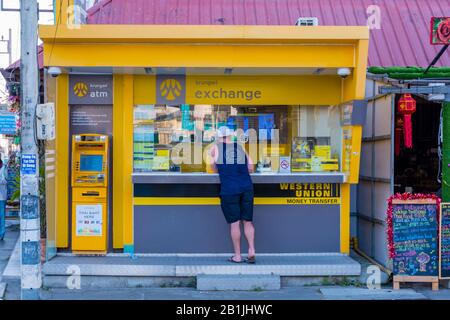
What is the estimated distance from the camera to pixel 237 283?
7051 millimetres

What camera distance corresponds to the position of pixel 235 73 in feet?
26.0

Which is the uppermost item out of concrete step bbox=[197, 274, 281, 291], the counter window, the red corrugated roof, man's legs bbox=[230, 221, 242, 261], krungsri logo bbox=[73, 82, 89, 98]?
the red corrugated roof

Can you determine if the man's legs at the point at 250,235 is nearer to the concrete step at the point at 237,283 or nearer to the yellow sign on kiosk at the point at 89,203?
the concrete step at the point at 237,283

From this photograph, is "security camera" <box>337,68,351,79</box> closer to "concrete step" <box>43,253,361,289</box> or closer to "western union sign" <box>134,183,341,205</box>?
"western union sign" <box>134,183,341,205</box>

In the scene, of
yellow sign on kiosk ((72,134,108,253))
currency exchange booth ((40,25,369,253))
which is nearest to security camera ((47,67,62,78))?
currency exchange booth ((40,25,369,253))

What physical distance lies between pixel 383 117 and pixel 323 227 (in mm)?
1667

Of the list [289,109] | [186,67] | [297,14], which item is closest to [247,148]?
[289,109]

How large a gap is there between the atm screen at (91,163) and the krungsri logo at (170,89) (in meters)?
1.22

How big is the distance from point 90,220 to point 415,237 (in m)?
4.11

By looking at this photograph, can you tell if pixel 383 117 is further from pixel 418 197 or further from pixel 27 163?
pixel 27 163

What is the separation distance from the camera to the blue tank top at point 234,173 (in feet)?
24.2

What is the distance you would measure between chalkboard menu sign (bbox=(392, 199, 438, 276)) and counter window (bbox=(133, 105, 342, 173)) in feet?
4.61

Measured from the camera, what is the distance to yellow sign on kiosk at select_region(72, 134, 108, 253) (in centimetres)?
770

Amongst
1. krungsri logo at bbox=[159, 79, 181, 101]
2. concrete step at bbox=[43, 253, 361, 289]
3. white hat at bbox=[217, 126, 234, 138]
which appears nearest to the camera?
concrete step at bbox=[43, 253, 361, 289]
